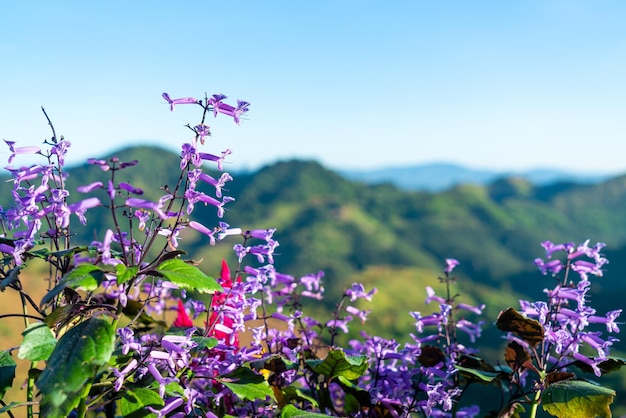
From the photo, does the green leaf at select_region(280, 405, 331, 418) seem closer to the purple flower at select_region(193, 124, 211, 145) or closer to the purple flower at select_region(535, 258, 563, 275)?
the purple flower at select_region(193, 124, 211, 145)

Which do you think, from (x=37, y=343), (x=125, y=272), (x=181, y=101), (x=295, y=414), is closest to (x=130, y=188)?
(x=125, y=272)

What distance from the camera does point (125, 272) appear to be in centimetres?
140

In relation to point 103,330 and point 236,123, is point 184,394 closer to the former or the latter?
point 103,330

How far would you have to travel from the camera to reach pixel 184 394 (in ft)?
5.45

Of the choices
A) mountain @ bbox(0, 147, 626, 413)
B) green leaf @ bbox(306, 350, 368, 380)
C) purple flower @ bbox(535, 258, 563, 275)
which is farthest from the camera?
mountain @ bbox(0, 147, 626, 413)

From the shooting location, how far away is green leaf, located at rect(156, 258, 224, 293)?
1.41 m

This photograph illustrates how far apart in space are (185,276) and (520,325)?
996 millimetres

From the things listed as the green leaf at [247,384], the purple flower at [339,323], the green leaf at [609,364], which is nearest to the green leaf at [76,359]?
the green leaf at [247,384]

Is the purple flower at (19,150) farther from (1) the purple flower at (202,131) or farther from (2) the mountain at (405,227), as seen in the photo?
(2) the mountain at (405,227)

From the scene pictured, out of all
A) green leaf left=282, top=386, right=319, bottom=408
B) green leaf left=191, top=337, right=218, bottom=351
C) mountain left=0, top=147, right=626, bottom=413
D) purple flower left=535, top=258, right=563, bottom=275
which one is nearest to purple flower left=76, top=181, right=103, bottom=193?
green leaf left=191, top=337, right=218, bottom=351

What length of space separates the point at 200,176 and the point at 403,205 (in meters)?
27.0

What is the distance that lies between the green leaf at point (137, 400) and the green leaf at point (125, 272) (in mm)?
395

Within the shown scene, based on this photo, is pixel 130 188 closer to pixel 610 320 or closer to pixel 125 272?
pixel 125 272

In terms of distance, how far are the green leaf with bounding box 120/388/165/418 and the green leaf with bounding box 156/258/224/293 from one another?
358mm
